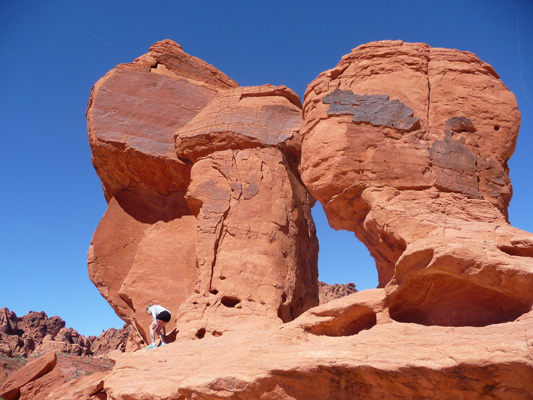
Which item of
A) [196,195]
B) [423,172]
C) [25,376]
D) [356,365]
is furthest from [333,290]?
[356,365]

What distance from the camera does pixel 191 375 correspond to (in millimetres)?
5652

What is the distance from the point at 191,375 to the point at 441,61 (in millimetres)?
7074

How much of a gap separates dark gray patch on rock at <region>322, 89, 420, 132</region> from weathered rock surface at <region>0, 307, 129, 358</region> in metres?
23.2

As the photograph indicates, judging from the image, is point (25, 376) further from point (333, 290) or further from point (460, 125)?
point (333, 290)

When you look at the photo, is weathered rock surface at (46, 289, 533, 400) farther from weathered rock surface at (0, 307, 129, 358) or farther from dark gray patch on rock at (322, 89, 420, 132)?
weathered rock surface at (0, 307, 129, 358)

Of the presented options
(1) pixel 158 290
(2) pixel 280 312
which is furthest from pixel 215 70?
(2) pixel 280 312

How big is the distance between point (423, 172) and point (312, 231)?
4515mm

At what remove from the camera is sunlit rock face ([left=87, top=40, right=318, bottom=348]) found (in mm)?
9625

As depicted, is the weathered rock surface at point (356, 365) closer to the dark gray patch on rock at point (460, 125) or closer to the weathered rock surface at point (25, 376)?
the dark gray patch on rock at point (460, 125)

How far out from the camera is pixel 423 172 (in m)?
7.74

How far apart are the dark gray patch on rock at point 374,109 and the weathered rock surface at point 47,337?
23195 mm

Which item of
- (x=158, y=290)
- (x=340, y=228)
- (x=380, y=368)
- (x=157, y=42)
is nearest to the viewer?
(x=380, y=368)

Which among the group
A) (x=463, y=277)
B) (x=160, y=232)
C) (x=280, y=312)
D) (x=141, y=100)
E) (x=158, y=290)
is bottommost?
(x=463, y=277)

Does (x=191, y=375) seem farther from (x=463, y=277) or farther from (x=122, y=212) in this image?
(x=122, y=212)
